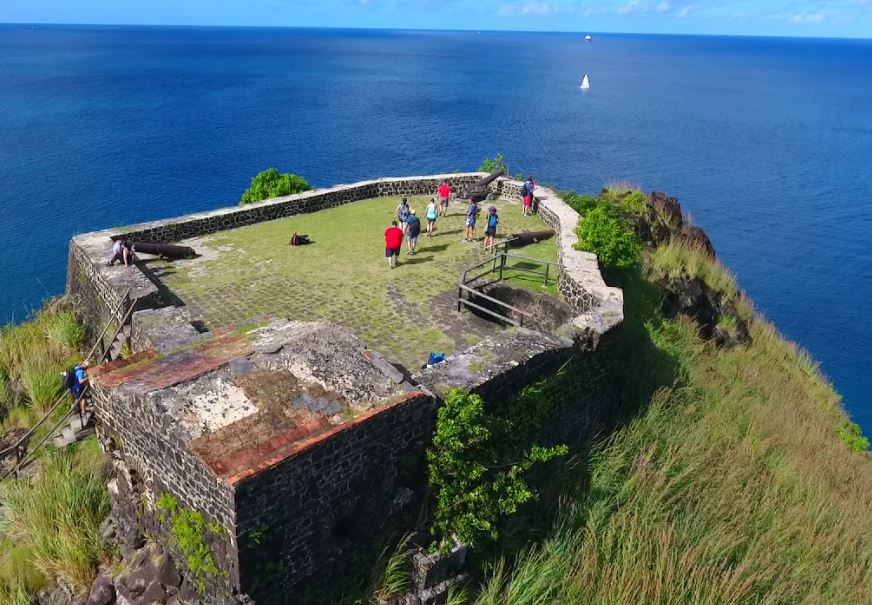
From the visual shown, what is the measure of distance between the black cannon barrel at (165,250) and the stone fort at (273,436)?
6044mm

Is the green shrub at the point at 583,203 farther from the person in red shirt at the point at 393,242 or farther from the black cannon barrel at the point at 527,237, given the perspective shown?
the person in red shirt at the point at 393,242

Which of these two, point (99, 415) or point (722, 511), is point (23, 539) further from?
point (722, 511)

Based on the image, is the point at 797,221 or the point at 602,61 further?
the point at 602,61

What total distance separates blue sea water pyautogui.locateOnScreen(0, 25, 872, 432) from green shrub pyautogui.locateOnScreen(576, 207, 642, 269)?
1466cm

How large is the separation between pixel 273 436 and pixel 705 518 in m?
7.38

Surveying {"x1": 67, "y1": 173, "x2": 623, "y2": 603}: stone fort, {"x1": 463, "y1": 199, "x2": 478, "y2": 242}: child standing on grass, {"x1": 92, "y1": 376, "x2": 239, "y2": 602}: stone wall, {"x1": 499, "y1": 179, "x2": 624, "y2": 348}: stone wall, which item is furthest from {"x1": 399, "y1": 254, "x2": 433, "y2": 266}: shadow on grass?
{"x1": 92, "y1": 376, "x2": 239, "y2": 602}: stone wall

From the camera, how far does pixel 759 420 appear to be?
1545cm

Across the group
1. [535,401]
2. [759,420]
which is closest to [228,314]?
[535,401]

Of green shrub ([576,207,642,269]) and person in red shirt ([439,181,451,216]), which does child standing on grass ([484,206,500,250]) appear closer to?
green shrub ([576,207,642,269])

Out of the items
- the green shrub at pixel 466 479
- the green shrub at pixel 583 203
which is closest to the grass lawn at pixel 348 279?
the green shrub at pixel 583 203

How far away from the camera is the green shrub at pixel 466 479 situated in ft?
28.6

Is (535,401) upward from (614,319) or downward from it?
downward

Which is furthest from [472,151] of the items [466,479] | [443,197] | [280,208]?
[466,479]

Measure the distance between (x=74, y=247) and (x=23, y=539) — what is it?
8.41m
